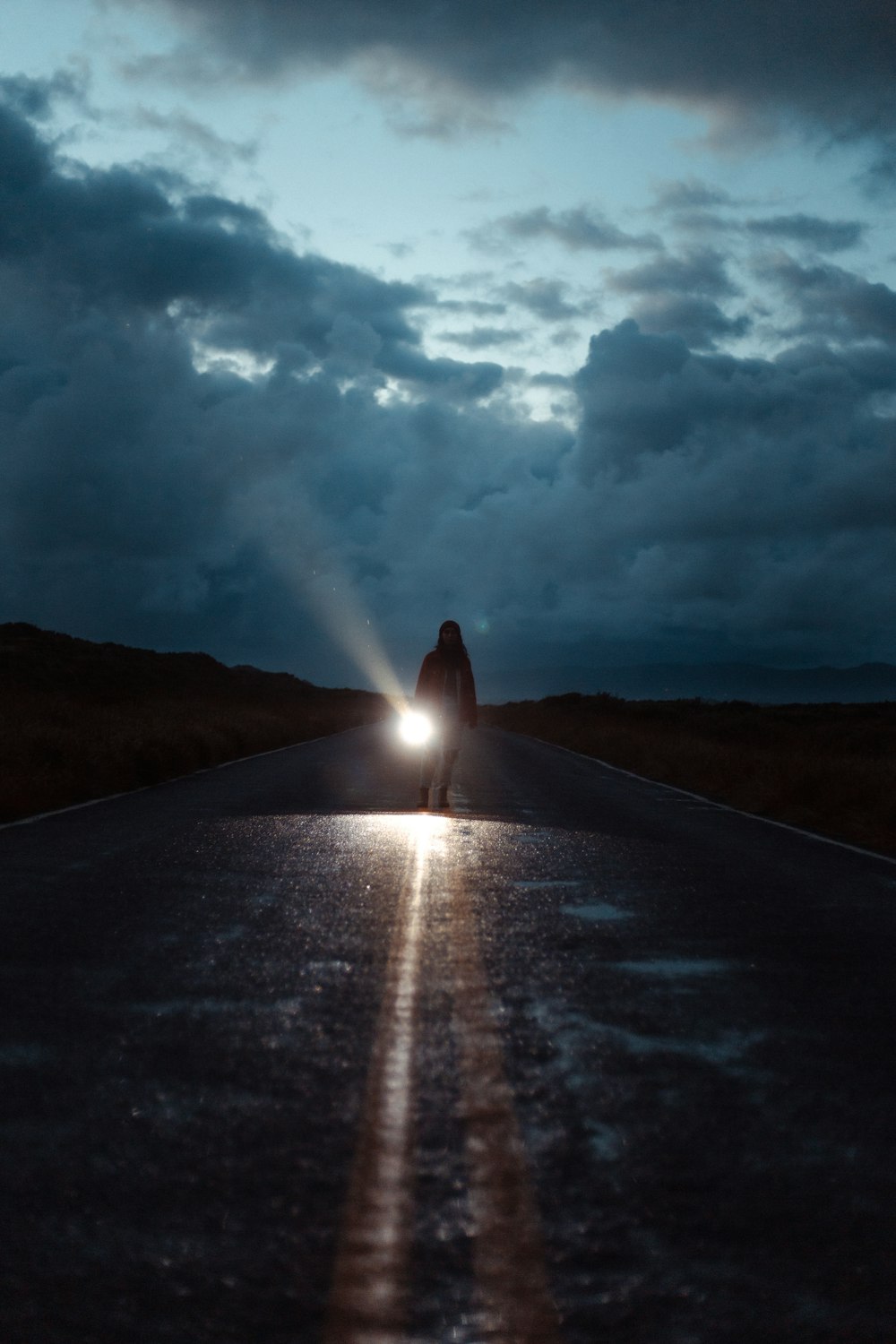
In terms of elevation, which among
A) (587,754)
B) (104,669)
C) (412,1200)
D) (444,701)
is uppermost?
(104,669)

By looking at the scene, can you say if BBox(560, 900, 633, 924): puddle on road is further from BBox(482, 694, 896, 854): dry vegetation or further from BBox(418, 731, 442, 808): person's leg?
BBox(418, 731, 442, 808): person's leg

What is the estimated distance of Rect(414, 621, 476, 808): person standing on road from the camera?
16453 millimetres

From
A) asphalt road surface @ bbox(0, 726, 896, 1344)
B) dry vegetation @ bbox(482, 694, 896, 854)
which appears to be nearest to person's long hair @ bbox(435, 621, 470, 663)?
dry vegetation @ bbox(482, 694, 896, 854)

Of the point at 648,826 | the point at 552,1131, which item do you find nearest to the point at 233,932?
the point at 552,1131

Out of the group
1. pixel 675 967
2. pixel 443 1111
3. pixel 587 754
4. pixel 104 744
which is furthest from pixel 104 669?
pixel 443 1111

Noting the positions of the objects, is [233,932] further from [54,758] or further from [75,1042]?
[54,758]

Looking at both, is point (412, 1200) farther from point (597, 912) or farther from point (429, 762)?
point (429, 762)

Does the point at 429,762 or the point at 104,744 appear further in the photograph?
the point at 104,744

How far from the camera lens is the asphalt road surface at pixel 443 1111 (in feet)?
9.31

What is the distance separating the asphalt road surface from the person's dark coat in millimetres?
7127

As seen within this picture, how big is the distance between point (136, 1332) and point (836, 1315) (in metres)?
1.44

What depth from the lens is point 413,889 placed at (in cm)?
888

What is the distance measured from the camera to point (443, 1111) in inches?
164

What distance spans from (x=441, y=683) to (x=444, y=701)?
275 mm
